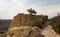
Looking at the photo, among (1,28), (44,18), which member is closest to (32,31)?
(44,18)

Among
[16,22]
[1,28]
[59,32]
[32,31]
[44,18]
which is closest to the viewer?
[32,31]

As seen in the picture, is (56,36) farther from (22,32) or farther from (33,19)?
(33,19)

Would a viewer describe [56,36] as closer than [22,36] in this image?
No

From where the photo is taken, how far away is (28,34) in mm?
16500

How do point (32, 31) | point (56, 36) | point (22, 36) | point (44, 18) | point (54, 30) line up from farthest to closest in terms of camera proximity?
point (44, 18) < point (54, 30) < point (56, 36) < point (32, 31) < point (22, 36)

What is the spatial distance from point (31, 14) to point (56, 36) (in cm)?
1427

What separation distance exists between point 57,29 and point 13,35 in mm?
10723

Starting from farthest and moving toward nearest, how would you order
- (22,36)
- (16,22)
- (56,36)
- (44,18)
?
(44,18) → (16,22) → (56,36) → (22,36)

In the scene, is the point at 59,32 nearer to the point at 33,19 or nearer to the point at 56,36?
the point at 56,36

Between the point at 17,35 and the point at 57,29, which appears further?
the point at 57,29

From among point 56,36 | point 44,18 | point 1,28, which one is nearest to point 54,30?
point 56,36

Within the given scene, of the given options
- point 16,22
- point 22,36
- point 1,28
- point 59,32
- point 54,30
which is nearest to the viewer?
point 22,36

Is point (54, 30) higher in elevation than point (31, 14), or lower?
lower

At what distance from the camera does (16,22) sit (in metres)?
34.9
